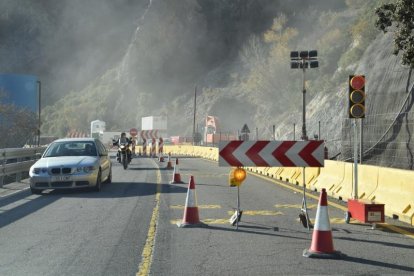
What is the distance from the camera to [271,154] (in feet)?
31.3

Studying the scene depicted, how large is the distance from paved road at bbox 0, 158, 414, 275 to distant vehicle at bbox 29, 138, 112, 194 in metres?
0.64

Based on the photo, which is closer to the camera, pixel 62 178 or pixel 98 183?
pixel 62 178

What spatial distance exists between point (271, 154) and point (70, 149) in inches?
295

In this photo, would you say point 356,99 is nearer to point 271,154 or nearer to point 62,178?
point 271,154

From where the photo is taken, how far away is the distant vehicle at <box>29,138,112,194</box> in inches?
528

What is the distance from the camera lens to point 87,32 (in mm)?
116375

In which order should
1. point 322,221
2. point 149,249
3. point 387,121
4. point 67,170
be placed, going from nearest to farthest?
1. point 322,221
2. point 149,249
3. point 67,170
4. point 387,121

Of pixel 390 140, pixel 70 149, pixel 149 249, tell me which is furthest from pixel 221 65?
pixel 149 249

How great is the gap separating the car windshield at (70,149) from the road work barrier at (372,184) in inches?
239

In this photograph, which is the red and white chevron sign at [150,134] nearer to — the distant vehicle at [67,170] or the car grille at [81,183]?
the distant vehicle at [67,170]

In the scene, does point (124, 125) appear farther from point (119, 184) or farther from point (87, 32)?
point (119, 184)

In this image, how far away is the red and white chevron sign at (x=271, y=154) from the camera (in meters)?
9.35

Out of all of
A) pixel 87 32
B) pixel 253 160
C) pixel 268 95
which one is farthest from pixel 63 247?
pixel 87 32

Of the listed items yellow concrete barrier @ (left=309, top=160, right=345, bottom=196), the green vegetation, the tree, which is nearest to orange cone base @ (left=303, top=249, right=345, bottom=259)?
yellow concrete barrier @ (left=309, top=160, right=345, bottom=196)
